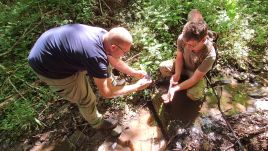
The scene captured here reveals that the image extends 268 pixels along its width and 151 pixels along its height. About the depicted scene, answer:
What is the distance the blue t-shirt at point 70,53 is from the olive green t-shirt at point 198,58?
117 centimetres

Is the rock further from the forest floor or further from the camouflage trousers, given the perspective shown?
the camouflage trousers

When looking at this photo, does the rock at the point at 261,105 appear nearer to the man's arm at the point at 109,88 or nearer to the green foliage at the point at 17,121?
the man's arm at the point at 109,88

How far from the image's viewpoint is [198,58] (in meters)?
3.61

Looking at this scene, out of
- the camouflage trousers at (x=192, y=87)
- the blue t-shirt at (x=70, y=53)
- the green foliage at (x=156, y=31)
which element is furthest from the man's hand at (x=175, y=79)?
the blue t-shirt at (x=70, y=53)

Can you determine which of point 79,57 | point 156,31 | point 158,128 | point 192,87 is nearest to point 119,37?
point 79,57

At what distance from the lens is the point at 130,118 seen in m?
4.23

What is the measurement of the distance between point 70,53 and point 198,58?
1606mm

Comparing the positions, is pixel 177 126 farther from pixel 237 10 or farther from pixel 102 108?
pixel 237 10

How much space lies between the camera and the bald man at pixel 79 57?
2854 mm

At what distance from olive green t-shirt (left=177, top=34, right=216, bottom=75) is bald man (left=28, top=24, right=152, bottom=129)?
655 mm

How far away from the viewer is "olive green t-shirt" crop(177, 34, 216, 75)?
A: 134 inches

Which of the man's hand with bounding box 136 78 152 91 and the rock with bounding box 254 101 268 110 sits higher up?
the man's hand with bounding box 136 78 152 91

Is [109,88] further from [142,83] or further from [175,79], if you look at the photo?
[175,79]

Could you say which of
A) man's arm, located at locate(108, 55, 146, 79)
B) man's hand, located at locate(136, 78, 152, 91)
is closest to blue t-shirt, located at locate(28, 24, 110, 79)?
man's arm, located at locate(108, 55, 146, 79)
